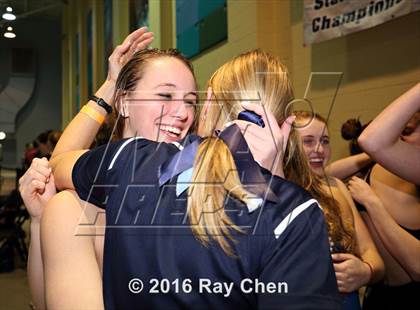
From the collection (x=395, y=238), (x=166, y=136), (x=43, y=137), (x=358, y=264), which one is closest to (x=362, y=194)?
(x=395, y=238)

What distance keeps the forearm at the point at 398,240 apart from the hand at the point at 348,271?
0.19 metres

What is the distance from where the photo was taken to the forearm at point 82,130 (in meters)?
0.66

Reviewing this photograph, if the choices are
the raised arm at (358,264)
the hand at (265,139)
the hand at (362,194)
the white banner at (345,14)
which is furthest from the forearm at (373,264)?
the white banner at (345,14)

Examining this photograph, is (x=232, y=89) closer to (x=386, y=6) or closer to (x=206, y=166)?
(x=206, y=166)

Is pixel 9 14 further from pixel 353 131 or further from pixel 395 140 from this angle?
pixel 353 131

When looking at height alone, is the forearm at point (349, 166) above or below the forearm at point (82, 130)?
below

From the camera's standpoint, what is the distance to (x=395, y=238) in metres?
0.88

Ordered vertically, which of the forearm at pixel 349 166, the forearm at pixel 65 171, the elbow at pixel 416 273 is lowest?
the elbow at pixel 416 273

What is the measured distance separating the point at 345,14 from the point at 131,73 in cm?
93

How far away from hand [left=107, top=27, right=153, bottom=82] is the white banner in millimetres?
803

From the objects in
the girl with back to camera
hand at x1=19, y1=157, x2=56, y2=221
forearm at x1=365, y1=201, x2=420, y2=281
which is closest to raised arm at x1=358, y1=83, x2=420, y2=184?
forearm at x1=365, y1=201, x2=420, y2=281

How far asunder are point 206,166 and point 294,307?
163 mm

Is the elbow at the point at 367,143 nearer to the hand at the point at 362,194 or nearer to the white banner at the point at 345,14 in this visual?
the hand at the point at 362,194

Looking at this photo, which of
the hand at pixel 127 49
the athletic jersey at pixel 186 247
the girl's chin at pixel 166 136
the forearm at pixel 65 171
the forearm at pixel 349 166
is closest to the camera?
the athletic jersey at pixel 186 247
